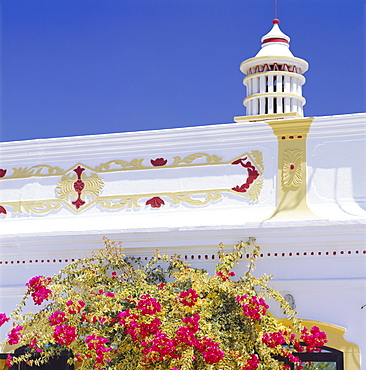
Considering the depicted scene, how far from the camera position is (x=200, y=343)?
855cm

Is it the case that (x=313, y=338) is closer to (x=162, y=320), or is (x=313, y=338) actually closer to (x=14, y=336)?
(x=162, y=320)

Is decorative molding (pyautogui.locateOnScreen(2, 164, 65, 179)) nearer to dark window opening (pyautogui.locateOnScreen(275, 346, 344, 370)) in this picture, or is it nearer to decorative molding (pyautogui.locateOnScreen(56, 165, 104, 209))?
decorative molding (pyautogui.locateOnScreen(56, 165, 104, 209))

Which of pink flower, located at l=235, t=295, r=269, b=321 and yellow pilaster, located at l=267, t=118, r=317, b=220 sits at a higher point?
yellow pilaster, located at l=267, t=118, r=317, b=220

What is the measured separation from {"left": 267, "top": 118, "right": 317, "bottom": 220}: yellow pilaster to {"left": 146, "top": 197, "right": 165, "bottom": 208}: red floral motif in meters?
1.55

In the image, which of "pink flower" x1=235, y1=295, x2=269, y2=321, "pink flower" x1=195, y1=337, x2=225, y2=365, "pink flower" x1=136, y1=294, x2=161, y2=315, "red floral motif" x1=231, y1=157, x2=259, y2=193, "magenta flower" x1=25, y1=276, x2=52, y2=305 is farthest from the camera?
"red floral motif" x1=231, y1=157, x2=259, y2=193

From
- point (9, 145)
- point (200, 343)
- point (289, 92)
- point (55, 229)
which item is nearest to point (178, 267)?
point (200, 343)

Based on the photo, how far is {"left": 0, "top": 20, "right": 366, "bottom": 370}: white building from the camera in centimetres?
943

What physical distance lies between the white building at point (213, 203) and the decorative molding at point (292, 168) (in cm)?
1

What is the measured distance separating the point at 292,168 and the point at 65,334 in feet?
11.7

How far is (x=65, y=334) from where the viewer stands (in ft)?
29.3

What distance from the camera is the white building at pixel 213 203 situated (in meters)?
9.43

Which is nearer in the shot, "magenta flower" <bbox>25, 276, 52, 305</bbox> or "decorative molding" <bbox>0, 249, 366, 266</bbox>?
"decorative molding" <bbox>0, 249, 366, 266</bbox>

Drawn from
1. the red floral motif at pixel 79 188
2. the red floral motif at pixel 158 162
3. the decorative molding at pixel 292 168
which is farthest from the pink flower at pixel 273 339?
the red floral motif at pixel 79 188

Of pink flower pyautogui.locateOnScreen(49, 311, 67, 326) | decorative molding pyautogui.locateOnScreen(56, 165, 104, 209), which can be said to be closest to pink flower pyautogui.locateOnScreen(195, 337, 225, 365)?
pink flower pyautogui.locateOnScreen(49, 311, 67, 326)
